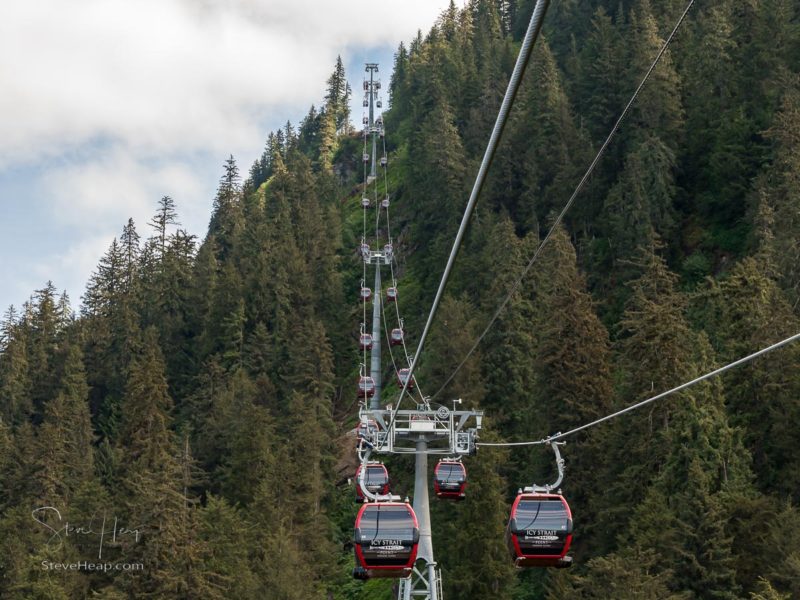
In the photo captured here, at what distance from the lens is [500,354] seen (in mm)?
50375

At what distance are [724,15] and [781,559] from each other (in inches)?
1781

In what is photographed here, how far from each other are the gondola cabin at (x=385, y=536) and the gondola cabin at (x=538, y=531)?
2247 mm

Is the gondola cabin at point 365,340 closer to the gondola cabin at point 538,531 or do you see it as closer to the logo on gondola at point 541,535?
the gondola cabin at point 538,531

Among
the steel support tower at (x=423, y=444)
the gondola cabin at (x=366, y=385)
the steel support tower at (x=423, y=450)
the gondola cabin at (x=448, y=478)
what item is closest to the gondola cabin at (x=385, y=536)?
the steel support tower at (x=423, y=444)

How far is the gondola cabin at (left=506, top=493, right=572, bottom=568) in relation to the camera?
20.0 metres

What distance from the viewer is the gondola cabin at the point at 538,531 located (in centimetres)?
2000

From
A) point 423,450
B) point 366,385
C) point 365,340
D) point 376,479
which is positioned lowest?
point 376,479

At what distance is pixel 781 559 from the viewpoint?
94.5ft

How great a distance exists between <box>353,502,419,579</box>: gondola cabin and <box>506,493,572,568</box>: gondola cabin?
225 centimetres

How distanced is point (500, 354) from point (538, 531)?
100 feet
